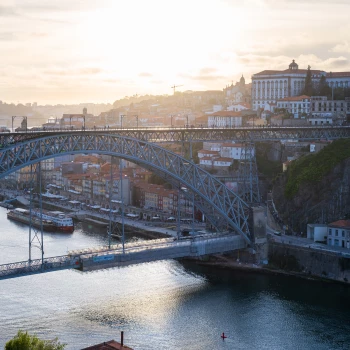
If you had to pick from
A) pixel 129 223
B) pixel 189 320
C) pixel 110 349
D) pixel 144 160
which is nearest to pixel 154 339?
pixel 189 320

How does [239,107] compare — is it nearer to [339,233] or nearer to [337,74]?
[337,74]

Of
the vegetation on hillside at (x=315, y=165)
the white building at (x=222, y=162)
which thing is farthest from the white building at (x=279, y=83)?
the vegetation on hillside at (x=315, y=165)

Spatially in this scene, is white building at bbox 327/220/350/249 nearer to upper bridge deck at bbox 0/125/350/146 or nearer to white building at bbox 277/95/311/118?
upper bridge deck at bbox 0/125/350/146

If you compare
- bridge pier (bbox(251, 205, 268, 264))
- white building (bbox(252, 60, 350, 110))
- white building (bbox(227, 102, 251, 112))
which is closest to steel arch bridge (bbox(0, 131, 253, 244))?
bridge pier (bbox(251, 205, 268, 264))

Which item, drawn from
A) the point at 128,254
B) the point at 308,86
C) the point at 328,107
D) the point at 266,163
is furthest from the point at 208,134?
the point at 308,86

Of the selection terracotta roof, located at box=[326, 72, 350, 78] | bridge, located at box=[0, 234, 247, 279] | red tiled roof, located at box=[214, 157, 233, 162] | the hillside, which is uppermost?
terracotta roof, located at box=[326, 72, 350, 78]

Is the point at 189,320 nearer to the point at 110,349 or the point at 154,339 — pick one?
the point at 154,339

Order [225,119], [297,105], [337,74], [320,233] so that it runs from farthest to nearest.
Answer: [337,74] < [225,119] < [297,105] < [320,233]

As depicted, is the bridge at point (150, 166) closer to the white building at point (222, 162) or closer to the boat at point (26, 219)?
the white building at point (222, 162)
